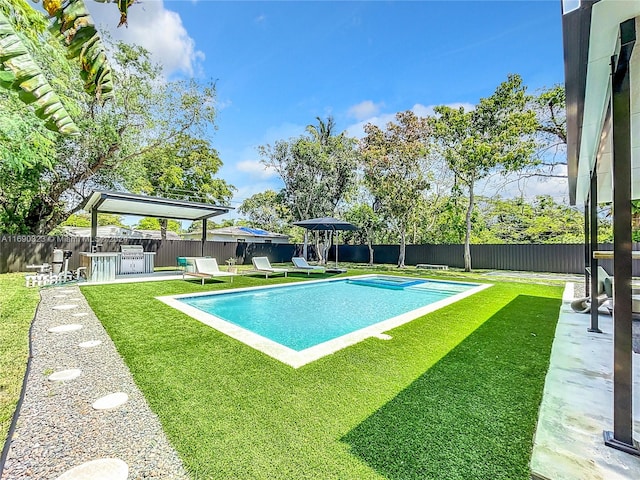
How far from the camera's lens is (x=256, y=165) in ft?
80.4

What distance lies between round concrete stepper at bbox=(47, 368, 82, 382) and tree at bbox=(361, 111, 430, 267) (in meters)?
16.5

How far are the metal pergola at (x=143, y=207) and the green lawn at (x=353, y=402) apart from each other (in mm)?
7213

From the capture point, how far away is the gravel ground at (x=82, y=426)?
195cm

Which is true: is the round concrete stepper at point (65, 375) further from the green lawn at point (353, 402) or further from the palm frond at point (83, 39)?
the palm frond at point (83, 39)

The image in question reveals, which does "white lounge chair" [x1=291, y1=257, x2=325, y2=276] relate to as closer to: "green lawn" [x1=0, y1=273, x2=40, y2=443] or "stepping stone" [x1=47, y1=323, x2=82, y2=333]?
"green lawn" [x1=0, y1=273, x2=40, y2=443]

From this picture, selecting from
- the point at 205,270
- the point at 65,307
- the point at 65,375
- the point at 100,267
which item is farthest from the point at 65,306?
the point at 205,270

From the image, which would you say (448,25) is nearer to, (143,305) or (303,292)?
(303,292)

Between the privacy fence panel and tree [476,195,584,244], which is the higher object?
tree [476,195,584,244]

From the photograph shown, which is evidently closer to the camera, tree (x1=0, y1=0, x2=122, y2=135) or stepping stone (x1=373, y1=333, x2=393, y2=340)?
tree (x1=0, y1=0, x2=122, y2=135)

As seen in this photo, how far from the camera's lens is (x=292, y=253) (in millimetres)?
23297

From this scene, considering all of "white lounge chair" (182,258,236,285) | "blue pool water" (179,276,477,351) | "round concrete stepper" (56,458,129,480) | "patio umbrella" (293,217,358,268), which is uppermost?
"patio umbrella" (293,217,358,268)

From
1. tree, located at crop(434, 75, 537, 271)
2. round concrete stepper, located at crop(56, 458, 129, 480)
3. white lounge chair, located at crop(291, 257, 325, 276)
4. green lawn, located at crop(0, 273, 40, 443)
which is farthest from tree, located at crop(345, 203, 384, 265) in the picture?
round concrete stepper, located at crop(56, 458, 129, 480)

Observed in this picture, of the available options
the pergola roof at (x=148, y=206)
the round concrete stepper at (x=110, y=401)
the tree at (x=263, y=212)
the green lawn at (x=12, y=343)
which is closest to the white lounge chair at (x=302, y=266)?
the pergola roof at (x=148, y=206)

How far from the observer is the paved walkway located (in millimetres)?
1929
